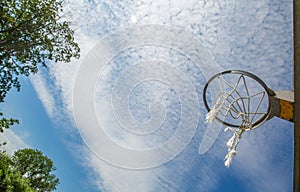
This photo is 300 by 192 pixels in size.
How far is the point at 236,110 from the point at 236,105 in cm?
11

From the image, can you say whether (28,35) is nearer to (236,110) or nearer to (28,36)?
(28,36)

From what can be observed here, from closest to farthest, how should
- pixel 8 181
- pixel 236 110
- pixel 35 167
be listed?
pixel 236 110 → pixel 8 181 → pixel 35 167

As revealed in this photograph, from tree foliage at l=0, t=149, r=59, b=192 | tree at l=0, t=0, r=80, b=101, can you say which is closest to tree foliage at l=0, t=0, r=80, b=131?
tree at l=0, t=0, r=80, b=101

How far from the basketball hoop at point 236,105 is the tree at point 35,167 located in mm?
15134

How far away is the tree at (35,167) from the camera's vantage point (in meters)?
16.3

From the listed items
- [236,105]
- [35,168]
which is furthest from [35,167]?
[236,105]

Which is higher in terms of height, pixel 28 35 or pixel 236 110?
pixel 28 35

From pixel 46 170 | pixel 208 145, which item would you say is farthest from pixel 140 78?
pixel 46 170

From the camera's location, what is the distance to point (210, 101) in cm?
528

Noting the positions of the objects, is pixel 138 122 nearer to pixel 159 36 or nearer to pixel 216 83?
pixel 159 36

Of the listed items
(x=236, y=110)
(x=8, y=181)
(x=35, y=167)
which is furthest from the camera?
(x=35, y=167)

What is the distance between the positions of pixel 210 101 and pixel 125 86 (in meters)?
5.35

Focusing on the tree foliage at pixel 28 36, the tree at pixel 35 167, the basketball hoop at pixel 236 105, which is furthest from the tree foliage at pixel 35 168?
the basketball hoop at pixel 236 105

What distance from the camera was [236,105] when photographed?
4.98 meters
